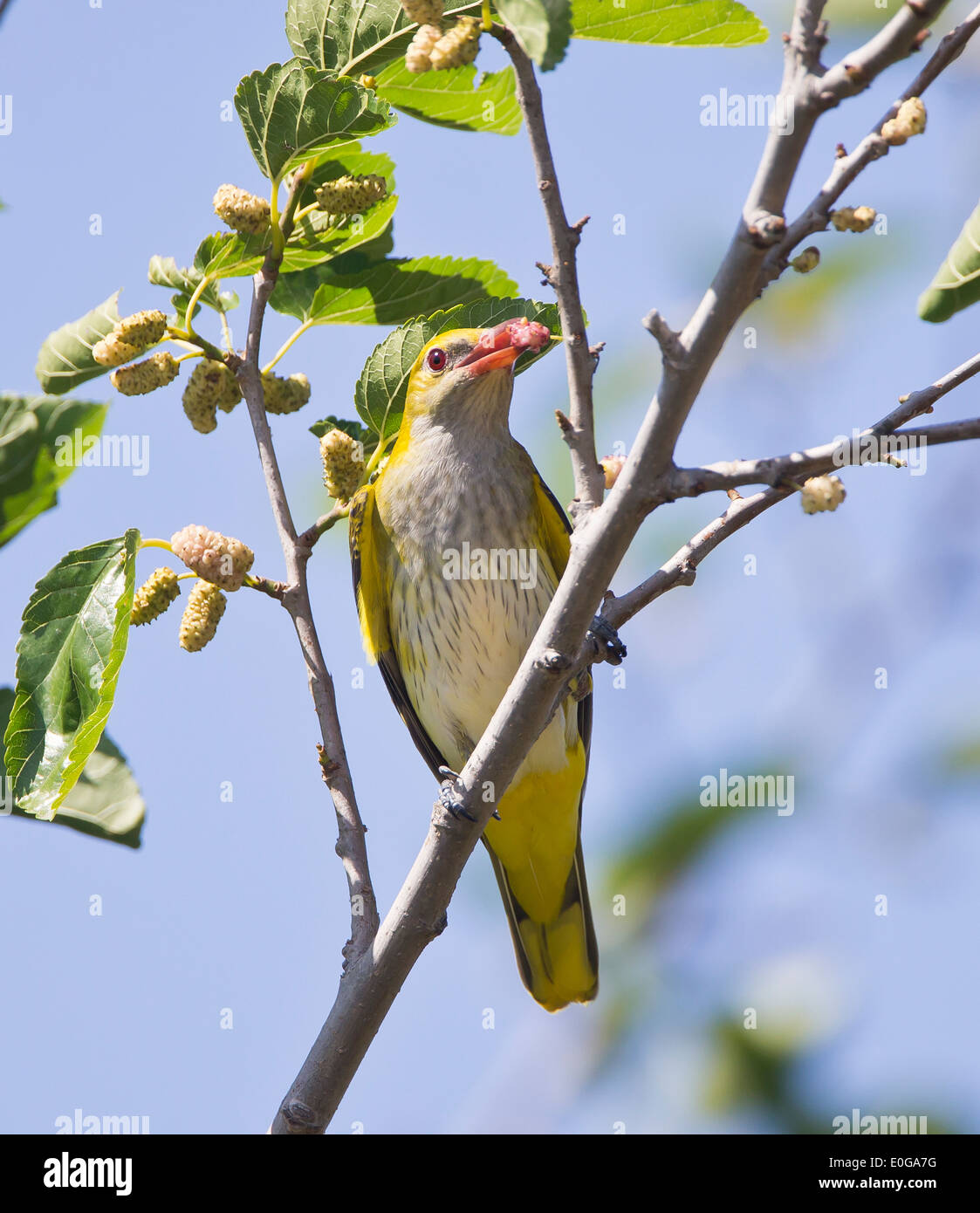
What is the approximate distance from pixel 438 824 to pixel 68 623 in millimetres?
1010

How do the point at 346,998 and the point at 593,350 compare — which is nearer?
the point at 593,350

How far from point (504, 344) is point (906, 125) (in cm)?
228

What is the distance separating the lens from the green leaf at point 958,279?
2.22 metres

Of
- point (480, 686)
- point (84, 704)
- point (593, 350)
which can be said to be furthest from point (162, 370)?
point (480, 686)

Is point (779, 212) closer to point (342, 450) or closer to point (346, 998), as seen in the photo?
point (342, 450)

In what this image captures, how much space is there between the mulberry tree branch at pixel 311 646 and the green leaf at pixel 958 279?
1591 mm

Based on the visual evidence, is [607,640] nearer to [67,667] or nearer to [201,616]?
[201,616]

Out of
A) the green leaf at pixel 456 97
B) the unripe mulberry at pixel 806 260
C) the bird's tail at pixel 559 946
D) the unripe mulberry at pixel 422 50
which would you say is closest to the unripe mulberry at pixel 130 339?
the green leaf at pixel 456 97

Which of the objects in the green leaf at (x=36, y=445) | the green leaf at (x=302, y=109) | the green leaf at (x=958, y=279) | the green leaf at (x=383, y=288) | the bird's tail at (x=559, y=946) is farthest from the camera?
the bird's tail at (x=559, y=946)

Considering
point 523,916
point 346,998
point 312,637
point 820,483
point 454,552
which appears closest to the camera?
point 820,483

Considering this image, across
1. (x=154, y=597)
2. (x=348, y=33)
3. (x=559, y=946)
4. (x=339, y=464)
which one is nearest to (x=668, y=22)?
(x=348, y=33)

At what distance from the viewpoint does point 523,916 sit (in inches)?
207

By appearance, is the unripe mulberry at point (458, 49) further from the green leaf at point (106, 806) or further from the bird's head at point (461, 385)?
the bird's head at point (461, 385)

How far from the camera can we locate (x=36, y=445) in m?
2.11
